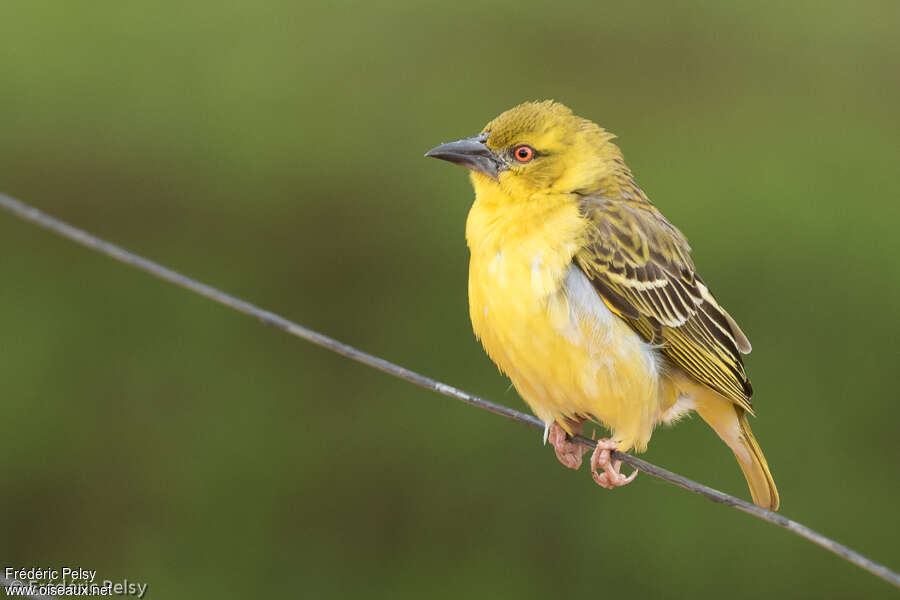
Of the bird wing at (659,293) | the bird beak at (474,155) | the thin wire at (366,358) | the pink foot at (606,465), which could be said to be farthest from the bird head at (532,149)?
the thin wire at (366,358)

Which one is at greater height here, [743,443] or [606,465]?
[743,443]

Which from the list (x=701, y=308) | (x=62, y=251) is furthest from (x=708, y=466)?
(x=62, y=251)

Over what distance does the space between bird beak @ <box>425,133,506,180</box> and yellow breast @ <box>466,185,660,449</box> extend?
54 millimetres

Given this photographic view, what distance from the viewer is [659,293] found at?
269 cm

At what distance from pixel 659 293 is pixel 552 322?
1.39ft

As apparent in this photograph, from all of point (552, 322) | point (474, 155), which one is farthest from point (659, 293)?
point (474, 155)

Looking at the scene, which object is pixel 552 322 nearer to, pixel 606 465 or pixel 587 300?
pixel 587 300

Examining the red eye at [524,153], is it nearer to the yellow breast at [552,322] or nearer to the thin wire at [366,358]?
the yellow breast at [552,322]

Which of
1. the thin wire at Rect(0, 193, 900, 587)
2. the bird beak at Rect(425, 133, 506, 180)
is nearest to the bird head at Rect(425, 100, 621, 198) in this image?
the bird beak at Rect(425, 133, 506, 180)

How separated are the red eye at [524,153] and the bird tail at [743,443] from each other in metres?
0.78

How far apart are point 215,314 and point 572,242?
2.57m

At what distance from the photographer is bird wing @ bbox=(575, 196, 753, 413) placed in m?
2.57

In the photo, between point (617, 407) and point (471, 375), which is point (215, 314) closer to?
point (471, 375)

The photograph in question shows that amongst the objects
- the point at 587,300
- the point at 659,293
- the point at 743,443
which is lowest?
the point at 743,443
